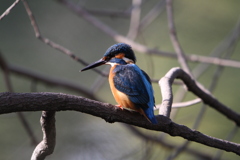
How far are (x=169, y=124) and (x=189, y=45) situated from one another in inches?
99.4

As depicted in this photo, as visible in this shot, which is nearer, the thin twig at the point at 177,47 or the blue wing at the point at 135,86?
the blue wing at the point at 135,86

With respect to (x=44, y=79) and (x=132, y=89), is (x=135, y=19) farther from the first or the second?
(x=132, y=89)

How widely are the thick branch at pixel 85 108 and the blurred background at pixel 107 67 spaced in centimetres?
110

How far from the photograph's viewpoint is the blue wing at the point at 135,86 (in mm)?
1673

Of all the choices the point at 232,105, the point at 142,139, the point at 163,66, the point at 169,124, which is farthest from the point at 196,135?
the point at 163,66

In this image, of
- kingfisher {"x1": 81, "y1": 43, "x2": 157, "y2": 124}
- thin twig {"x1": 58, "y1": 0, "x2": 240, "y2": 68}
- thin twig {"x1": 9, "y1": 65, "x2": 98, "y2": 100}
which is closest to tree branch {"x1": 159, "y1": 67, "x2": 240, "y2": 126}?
kingfisher {"x1": 81, "y1": 43, "x2": 157, "y2": 124}

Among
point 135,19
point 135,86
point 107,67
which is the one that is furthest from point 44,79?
point 135,86

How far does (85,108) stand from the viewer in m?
1.44

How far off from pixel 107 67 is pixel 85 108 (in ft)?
6.93

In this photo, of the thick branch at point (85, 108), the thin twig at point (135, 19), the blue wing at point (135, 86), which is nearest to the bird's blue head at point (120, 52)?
the blue wing at point (135, 86)

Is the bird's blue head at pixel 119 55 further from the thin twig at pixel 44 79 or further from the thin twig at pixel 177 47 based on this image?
the thin twig at pixel 44 79

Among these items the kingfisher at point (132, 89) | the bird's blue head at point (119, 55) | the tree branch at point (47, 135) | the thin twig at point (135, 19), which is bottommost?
the tree branch at point (47, 135)

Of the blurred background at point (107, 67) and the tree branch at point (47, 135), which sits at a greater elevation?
the blurred background at point (107, 67)

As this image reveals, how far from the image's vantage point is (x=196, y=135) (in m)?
1.55
